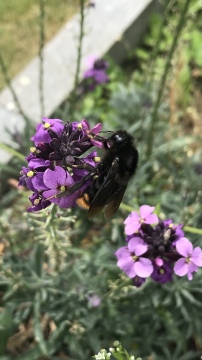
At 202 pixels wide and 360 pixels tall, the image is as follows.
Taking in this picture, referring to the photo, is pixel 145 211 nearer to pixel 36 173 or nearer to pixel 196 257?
pixel 196 257

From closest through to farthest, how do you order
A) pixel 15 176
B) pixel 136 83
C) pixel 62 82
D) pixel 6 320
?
pixel 6 320
pixel 15 176
pixel 62 82
pixel 136 83

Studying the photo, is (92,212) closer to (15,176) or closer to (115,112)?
(15,176)

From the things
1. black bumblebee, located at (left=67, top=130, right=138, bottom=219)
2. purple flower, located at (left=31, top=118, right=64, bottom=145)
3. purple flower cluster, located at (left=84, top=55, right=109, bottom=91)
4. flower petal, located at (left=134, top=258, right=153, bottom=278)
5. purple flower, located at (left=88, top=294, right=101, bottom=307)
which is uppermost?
purple flower cluster, located at (left=84, top=55, right=109, bottom=91)

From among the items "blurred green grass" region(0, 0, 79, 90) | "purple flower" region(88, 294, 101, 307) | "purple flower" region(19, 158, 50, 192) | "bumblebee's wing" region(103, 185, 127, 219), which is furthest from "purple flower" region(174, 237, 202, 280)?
"blurred green grass" region(0, 0, 79, 90)

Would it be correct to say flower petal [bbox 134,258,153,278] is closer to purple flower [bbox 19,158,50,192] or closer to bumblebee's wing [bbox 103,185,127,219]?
bumblebee's wing [bbox 103,185,127,219]

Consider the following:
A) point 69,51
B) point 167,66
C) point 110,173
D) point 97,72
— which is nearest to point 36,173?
point 110,173

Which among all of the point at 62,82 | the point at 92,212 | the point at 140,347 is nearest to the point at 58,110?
the point at 62,82
